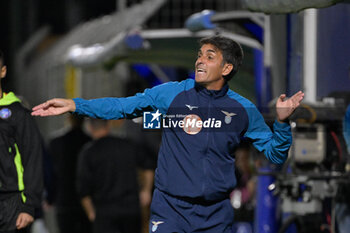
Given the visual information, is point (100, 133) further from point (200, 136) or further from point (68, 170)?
point (200, 136)

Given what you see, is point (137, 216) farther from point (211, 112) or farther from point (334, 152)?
point (211, 112)

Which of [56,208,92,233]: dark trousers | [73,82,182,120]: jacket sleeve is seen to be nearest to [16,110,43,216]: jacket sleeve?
[73,82,182,120]: jacket sleeve

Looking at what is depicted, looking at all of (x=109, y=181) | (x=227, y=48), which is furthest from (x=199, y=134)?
(x=109, y=181)

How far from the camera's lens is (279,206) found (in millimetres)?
10023

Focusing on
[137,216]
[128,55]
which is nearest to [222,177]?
[137,216]

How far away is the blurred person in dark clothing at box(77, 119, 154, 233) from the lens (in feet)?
35.6

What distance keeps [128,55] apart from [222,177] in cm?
555

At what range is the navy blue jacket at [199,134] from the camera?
6395 mm

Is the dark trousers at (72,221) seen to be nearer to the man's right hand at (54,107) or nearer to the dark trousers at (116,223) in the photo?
the dark trousers at (116,223)

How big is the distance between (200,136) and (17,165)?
5.38 ft

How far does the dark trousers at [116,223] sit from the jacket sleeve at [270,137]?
178 inches

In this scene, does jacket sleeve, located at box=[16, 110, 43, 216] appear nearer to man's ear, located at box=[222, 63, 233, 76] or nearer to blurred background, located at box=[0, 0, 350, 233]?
blurred background, located at box=[0, 0, 350, 233]

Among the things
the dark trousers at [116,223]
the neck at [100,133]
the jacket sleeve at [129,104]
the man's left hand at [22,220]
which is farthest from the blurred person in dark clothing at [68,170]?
the jacket sleeve at [129,104]

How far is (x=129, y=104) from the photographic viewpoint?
6.46 metres
